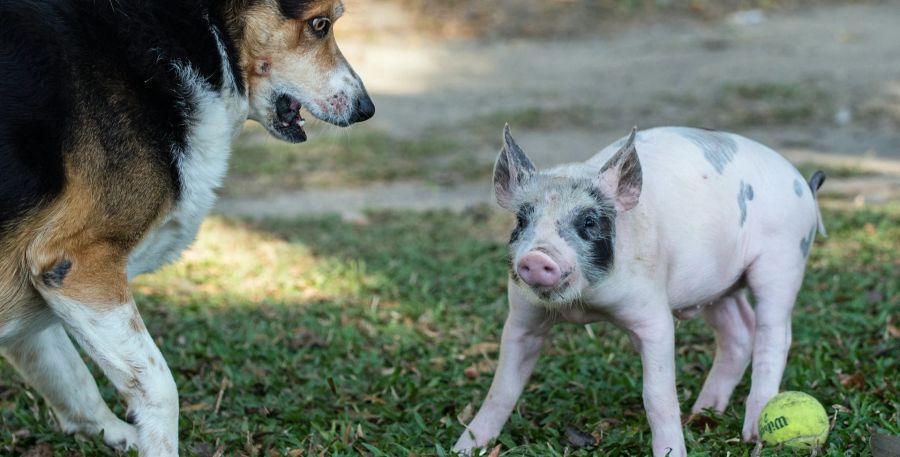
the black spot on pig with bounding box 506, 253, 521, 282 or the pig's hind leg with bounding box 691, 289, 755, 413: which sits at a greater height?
the black spot on pig with bounding box 506, 253, 521, 282

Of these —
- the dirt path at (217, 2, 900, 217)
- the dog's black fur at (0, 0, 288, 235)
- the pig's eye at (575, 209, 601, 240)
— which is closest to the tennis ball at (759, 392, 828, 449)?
the pig's eye at (575, 209, 601, 240)

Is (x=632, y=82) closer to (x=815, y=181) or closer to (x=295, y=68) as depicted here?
(x=815, y=181)

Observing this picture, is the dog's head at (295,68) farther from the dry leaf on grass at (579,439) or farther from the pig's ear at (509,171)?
the dry leaf on grass at (579,439)

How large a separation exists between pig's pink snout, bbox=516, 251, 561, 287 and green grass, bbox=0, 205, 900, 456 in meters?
0.75

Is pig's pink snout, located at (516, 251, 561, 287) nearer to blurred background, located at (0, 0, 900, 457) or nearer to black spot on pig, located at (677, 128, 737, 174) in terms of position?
blurred background, located at (0, 0, 900, 457)

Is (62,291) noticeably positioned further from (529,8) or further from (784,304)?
(529,8)

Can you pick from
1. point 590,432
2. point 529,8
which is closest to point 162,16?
point 590,432

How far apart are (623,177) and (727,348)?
1.19m

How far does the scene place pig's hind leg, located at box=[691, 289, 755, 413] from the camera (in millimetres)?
4703

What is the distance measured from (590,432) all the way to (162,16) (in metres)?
2.23

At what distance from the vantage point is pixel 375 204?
9344 millimetres

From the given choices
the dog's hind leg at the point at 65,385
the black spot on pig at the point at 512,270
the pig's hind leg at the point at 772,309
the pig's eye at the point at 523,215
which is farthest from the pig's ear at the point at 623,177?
the dog's hind leg at the point at 65,385

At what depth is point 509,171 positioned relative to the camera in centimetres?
416

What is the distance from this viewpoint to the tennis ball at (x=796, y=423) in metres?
4.09
